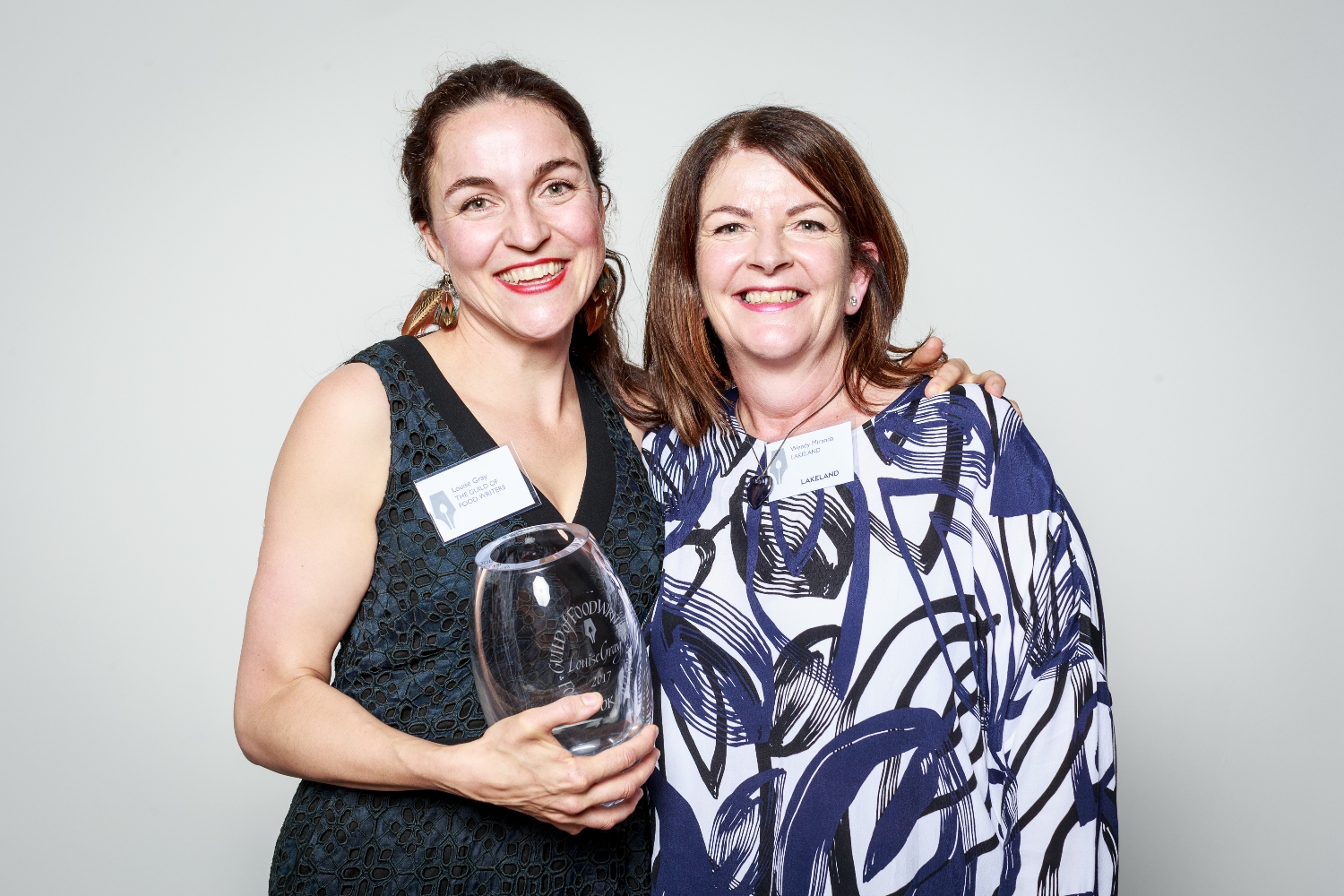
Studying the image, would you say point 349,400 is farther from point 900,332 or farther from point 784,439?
point 900,332

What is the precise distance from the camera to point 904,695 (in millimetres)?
1809

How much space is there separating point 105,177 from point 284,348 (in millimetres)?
726

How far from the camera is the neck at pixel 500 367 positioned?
202 centimetres

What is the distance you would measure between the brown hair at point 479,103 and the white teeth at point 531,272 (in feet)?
0.76

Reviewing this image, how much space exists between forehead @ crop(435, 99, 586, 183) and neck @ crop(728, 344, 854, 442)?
0.57 meters

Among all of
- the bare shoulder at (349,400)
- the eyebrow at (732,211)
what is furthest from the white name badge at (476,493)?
the eyebrow at (732,211)

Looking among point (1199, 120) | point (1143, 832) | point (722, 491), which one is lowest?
point (1143, 832)

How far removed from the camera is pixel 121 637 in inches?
133

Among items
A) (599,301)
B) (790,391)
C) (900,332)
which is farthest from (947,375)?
(900,332)

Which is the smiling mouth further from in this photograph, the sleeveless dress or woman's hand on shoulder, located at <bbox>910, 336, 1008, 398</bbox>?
woman's hand on shoulder, located at <bbox>910, 336, 1008, 398</bbox>

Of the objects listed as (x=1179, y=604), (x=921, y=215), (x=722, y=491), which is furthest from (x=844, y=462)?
(x=1179, y=604)

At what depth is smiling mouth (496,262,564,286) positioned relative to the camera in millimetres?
1976

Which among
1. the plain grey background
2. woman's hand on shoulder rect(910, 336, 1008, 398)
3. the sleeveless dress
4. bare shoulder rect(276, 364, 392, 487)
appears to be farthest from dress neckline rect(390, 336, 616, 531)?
the plain grey background

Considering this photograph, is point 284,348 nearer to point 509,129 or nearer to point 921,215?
point 509,129
